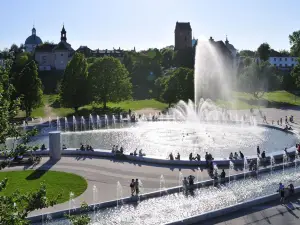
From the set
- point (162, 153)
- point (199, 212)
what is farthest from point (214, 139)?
point (199, 212)

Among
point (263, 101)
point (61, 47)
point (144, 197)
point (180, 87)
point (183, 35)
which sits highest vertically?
point (183, 35)

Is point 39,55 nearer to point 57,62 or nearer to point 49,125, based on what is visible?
point 57,62

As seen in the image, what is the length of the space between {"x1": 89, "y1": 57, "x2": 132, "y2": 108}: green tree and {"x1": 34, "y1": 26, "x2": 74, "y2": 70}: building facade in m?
44.2

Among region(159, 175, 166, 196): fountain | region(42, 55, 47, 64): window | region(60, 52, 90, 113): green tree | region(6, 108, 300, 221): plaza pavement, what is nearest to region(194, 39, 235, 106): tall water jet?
region(60, 52, 90, 113): green tree

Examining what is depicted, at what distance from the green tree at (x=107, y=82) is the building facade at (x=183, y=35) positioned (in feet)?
238

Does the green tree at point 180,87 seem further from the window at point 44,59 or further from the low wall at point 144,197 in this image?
the window at point 44,59

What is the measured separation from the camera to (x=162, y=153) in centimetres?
4138

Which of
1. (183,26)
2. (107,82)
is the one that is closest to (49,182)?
(107,82)

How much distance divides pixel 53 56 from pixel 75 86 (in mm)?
53545

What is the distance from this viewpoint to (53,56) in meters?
123

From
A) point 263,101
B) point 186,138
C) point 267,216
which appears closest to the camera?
point 267,216

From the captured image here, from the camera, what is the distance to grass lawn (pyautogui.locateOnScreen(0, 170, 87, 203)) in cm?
2836

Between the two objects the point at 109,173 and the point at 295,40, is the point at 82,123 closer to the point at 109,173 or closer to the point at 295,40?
the point at 109,173

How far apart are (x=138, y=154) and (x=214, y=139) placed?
13940mm
